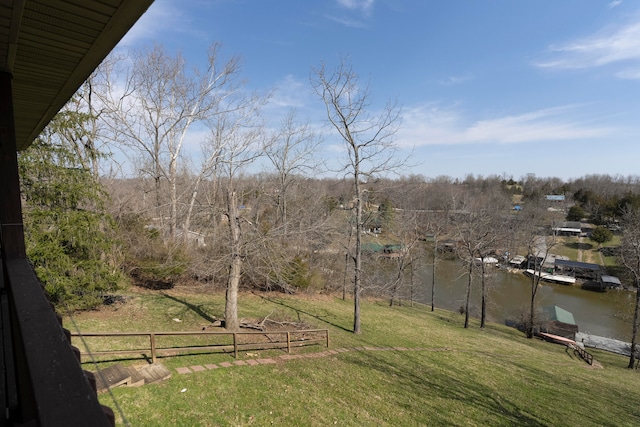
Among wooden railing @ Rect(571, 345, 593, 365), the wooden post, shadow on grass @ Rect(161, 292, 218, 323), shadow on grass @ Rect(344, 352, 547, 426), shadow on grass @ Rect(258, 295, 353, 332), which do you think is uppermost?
the wooden post

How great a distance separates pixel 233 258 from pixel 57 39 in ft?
27.1

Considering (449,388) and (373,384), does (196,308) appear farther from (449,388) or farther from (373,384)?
(449,388)

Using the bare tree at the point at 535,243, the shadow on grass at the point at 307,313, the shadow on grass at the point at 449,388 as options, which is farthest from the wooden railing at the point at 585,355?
the shadow on grass at the point at 307,313

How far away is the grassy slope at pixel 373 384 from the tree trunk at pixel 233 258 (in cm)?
A: 147

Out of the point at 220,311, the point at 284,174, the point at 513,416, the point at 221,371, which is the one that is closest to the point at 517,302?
the point at 284,174

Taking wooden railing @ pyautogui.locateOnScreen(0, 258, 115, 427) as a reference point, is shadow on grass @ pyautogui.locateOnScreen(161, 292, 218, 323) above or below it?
below

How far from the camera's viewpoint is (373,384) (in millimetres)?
7941

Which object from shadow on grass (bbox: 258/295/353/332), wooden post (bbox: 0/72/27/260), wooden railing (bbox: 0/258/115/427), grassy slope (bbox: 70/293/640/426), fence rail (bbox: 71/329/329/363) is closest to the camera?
wooden railing (bbox: 0/258/115/427)

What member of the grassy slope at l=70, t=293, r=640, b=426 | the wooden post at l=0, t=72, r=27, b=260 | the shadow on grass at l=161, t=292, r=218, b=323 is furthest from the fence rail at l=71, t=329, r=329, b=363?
the wooden post at l=0, t=72, r=27, b=260

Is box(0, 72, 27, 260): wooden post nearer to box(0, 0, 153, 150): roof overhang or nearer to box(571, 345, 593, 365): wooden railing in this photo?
box(0, 0, 153, 150): roof overhang

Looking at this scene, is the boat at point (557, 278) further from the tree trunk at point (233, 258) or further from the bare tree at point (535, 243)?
the tree trunk at point (233, 258)

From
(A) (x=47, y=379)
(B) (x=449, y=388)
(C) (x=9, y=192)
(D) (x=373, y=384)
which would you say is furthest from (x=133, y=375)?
(B) (x=449, y=388)

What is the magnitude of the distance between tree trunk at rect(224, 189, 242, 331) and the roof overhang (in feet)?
22.4

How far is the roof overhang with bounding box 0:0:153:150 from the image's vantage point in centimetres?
172
